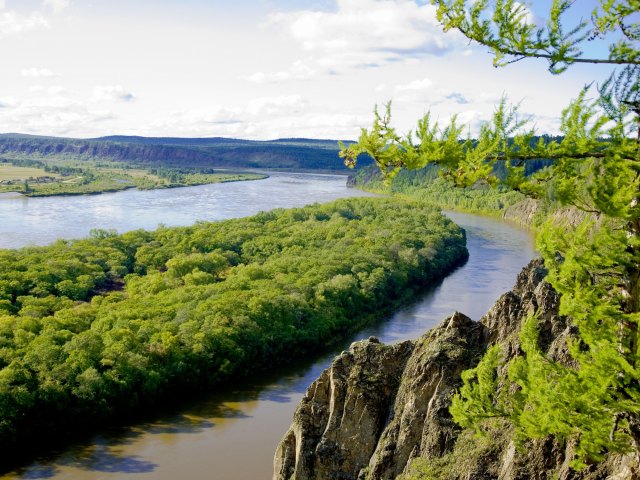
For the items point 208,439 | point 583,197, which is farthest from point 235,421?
point 583,197

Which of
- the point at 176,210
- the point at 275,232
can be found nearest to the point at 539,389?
the point at 275,232

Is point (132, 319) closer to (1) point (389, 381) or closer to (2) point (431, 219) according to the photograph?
(1) point (389, 381)

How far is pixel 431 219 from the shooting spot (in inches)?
3233

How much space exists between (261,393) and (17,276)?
76.3 ft

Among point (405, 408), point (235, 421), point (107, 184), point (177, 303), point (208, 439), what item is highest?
point (107, 184)

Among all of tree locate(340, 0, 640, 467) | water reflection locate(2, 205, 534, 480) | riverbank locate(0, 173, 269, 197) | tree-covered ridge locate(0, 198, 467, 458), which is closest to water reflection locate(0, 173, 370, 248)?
riverbank locate(0, 173, 269, 197)

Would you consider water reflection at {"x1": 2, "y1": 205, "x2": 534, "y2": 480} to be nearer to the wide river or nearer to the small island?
the wide river

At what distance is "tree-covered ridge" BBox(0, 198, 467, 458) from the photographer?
102 feet

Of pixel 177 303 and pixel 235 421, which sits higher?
pixel 177 303

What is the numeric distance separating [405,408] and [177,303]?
2679 centimetres

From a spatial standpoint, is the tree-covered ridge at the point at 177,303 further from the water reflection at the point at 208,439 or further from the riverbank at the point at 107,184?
the riverbank at the point at 107,184

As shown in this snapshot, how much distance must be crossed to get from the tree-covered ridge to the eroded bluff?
46.1 ft

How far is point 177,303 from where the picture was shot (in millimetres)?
42312

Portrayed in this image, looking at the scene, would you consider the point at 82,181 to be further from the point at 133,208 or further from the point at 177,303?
the point at 177,303
